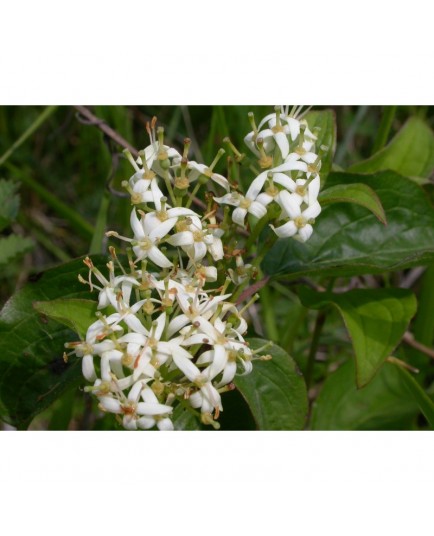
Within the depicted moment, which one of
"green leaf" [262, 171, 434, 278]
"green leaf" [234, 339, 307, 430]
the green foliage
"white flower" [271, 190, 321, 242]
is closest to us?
"white flower" [271, 190, 321, 242]

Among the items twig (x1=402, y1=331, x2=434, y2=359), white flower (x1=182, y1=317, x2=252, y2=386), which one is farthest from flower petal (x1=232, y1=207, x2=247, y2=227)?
twig (x1=402, y1=331, x2=434, y2=359)

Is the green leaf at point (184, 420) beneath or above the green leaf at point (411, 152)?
beneath

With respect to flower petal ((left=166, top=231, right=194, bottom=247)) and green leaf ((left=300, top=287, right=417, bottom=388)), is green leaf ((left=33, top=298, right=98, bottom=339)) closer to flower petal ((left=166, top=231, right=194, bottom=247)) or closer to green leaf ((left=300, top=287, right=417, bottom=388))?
flower petal ((left=166, top=231, right=194, bottom=247))

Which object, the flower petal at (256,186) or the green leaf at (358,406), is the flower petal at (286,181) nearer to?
the flower petal at (256,186)

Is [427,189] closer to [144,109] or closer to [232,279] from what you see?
[232,279]

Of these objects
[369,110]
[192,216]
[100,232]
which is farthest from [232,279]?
[369,110]

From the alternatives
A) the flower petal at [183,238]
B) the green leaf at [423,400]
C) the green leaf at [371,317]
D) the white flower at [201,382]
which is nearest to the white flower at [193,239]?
the flower petal at [183,238]

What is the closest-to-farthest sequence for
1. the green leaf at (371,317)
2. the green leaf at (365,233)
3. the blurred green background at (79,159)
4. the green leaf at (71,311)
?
the green leaf at (71,311) < the green leaf at (371,317) < the green leaf at (365,233) < the blurred green background at (79,159)
